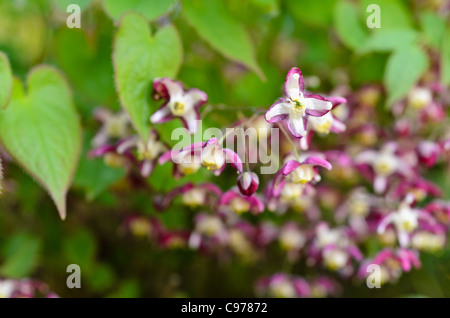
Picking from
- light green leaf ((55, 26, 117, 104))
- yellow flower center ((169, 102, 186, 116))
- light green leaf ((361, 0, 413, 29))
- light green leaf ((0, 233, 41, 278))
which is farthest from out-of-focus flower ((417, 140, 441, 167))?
light green leaf ((0, 233, 41, 278))

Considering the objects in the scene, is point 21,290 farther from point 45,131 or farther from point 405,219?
point 405,219

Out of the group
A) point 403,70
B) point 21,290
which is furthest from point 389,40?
point 21,290

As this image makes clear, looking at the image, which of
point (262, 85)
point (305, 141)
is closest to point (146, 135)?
point (305, 141)

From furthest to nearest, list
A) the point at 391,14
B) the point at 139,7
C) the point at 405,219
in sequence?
the point at 391,14 < the point at 405,219 < the point at 139,7

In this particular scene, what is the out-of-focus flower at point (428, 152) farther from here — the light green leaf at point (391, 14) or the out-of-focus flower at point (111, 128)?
the out-of-focus flower at point (111, 128)

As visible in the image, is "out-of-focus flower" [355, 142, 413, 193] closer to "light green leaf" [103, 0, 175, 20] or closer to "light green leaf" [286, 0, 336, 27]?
"light green leaf" [286, 0, 336, 27]

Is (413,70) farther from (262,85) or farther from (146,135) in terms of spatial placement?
(146,135)
